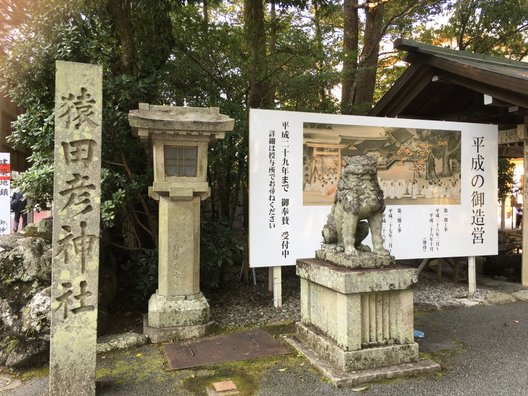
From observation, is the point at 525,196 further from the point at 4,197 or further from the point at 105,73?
the point at 4,197

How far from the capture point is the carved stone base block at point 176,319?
5199 mm

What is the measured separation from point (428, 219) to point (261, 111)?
3.56m

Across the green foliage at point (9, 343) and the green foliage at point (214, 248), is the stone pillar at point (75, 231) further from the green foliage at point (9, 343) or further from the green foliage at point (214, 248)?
the green foliage at point (214, 248)

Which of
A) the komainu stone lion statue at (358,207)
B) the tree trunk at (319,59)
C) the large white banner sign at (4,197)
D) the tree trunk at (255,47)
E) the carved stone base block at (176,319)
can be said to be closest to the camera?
the komainu stone lion statue at (358,207)

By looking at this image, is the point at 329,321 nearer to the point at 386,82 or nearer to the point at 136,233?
the point at 136,233

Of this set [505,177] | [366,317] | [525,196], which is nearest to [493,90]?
[525,196]

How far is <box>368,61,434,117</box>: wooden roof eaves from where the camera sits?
26.7ft

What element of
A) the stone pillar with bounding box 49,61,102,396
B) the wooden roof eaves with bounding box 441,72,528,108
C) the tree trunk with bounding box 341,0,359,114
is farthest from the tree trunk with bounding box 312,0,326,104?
the stone pillar with bounding box 49,61,102,396

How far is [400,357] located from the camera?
13.9 feet

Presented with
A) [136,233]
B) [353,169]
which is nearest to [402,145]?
[353,169]

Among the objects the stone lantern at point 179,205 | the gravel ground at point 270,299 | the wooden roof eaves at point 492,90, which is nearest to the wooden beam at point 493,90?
the wooden roof eaves at point 492,90

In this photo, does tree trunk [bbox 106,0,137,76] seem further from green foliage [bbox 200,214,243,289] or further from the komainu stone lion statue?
the komainu stone lion statue

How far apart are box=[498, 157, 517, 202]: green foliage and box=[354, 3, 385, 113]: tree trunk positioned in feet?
16.2

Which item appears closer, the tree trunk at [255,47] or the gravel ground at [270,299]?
the gravel ground at [270,299]
